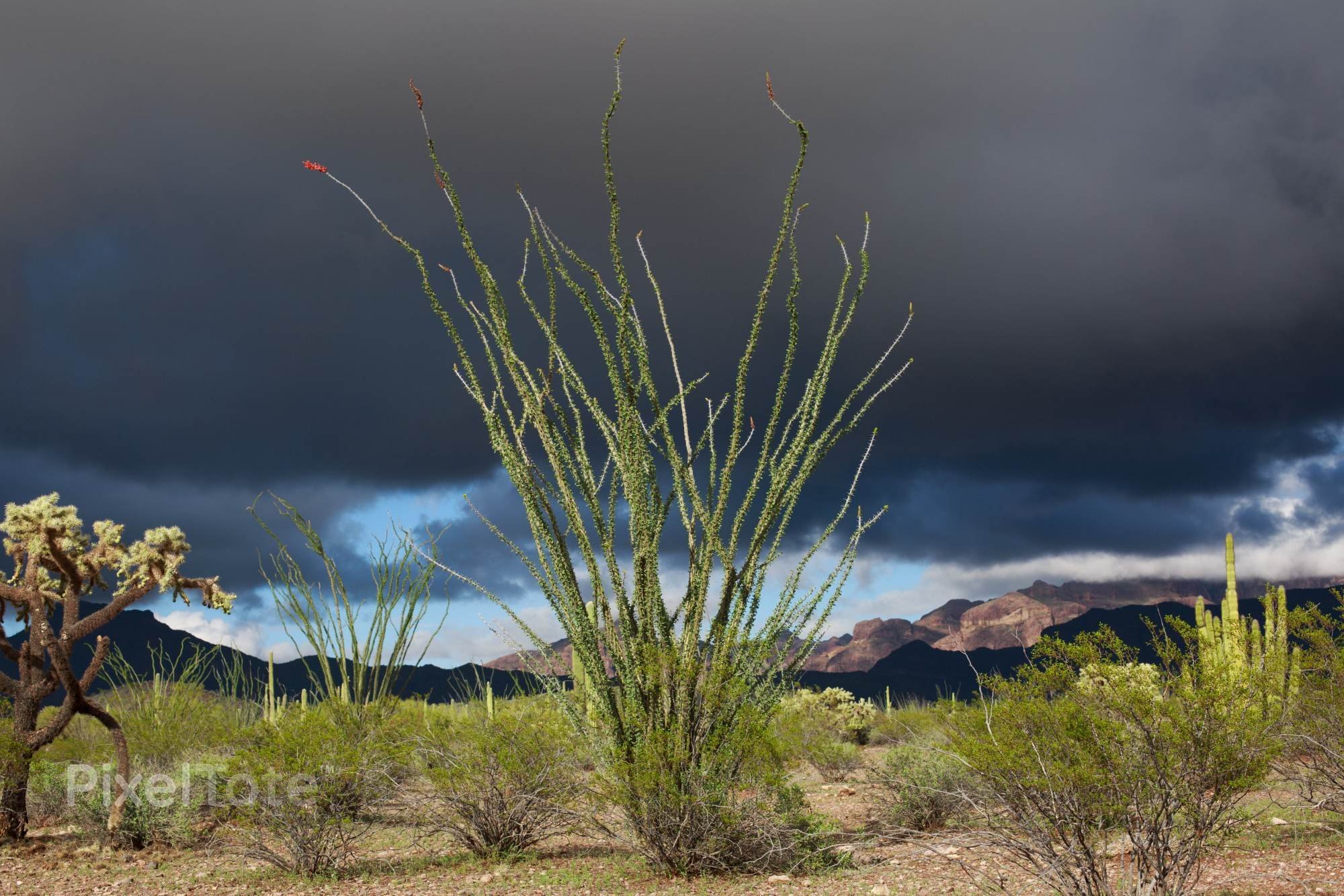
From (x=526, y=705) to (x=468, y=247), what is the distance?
3957 millimetres

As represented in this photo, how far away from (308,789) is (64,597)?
4.00m

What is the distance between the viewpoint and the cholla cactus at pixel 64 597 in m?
8.95

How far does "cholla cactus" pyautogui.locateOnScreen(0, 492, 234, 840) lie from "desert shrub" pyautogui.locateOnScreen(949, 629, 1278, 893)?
7.26 m

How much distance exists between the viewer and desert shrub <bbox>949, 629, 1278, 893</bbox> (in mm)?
5031

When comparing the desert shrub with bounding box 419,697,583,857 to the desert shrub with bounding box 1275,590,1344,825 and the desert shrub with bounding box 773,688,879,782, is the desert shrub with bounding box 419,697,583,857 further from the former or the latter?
the desert shrub with bounding box 1275,590,1344,825

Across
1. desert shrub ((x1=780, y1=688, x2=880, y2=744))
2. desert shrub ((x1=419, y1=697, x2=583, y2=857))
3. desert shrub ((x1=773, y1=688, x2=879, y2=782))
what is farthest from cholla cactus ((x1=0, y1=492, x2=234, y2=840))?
desert shrub ((x1=780, y1=688, x2=880, y2=744))

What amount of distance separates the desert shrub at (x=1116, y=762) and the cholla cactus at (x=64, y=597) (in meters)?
7.26

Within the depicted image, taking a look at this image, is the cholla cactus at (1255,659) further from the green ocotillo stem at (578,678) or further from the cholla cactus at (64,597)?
the cholla cactus at (64,597)

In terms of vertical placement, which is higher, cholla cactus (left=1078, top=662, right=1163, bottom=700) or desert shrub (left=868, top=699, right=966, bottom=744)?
cholla cactus (left=1078, top=662, right=1163, bottom=700)

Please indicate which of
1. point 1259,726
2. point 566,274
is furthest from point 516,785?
point 1259,726

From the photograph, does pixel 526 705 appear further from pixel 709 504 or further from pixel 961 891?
pixel 961 891

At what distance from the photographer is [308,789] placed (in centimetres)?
741

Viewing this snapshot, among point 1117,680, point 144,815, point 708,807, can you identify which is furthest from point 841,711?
point 1117,680

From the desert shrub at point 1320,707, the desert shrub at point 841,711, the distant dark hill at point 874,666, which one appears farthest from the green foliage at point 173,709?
the desert shrub at point 1320,707
